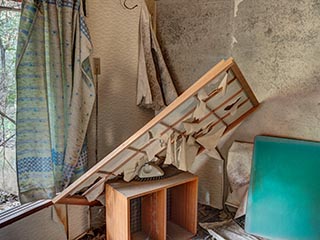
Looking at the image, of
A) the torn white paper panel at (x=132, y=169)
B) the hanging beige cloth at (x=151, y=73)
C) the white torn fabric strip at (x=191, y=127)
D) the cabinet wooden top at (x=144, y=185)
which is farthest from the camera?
the hanging beige cloth at (x=151, y=73)

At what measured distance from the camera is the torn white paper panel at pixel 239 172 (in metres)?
2.31

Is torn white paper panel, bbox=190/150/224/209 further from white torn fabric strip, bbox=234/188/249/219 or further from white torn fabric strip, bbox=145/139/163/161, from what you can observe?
white torn fabric strip, bbox=145/139/163/161

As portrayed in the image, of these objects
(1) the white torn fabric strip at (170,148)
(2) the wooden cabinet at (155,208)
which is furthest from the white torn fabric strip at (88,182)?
(1) the white torn fabric strip at (170,148)

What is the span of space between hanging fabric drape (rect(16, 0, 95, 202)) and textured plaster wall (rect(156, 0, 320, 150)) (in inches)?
39.0

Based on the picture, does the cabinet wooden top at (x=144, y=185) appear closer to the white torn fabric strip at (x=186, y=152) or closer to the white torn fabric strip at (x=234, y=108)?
the white torn fabric strip at (x=186, y=152)

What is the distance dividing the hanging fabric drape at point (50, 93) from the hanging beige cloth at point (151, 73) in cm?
55

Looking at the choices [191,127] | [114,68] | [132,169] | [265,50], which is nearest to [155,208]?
[132,169]

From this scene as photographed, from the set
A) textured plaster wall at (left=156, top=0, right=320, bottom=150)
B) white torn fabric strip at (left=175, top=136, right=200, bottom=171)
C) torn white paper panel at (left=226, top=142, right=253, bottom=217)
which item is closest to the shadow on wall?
textured plaster wall at (left=156, top=0, right=320, bottom=150)

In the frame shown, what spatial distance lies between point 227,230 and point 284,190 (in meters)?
0.53

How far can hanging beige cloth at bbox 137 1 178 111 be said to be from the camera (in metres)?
2.48

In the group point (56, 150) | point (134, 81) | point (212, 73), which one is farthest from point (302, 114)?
point (56, 150)

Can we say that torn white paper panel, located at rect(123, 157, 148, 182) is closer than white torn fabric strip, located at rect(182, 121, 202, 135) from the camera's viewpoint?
No

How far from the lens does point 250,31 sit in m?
2.24

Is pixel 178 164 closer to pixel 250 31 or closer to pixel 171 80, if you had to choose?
pixel 171 80
